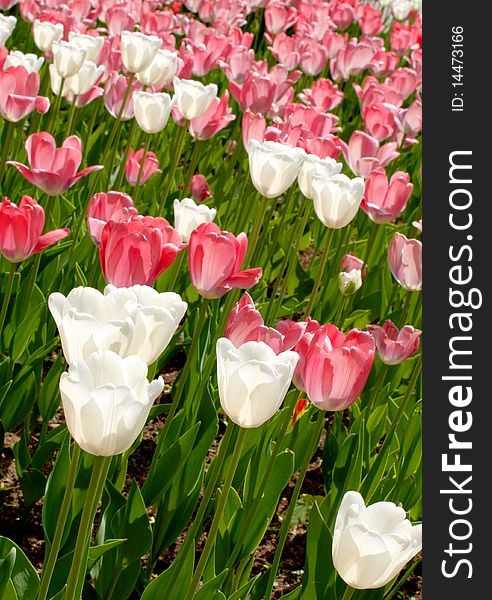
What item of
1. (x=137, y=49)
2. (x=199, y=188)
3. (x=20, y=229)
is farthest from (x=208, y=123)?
(x=20, y=229)

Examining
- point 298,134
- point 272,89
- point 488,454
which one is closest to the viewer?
point 488,454

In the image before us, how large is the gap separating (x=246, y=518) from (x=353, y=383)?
1.23 ft

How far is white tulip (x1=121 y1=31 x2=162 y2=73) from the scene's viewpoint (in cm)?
277

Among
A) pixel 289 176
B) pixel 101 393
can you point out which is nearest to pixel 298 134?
pixel 289 176

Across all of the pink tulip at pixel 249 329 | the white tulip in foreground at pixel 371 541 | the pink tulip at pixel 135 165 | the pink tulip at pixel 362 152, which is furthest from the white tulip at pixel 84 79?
the white tulip in foreground at pixel 371 541

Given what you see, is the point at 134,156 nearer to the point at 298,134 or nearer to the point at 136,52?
the point at 136,52

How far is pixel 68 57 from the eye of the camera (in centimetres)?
279

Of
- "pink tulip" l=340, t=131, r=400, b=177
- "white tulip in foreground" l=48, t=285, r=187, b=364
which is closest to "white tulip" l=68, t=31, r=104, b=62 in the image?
"pink tulip" l=340, t=131, r=400, b=177

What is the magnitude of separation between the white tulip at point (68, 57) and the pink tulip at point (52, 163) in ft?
1.99

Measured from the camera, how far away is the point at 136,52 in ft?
9.23

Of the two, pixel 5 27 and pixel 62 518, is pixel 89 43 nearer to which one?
pixel 5 27

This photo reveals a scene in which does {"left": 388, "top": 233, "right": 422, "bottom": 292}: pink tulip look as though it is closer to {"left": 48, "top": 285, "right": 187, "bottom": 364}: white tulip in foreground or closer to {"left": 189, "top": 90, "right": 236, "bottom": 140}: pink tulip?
{"left": 189, "top": 90, "right": 236, "bottom": 140}: pink tulip

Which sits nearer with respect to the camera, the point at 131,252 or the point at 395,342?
the point at 131,252

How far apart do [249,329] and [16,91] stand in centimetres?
137
